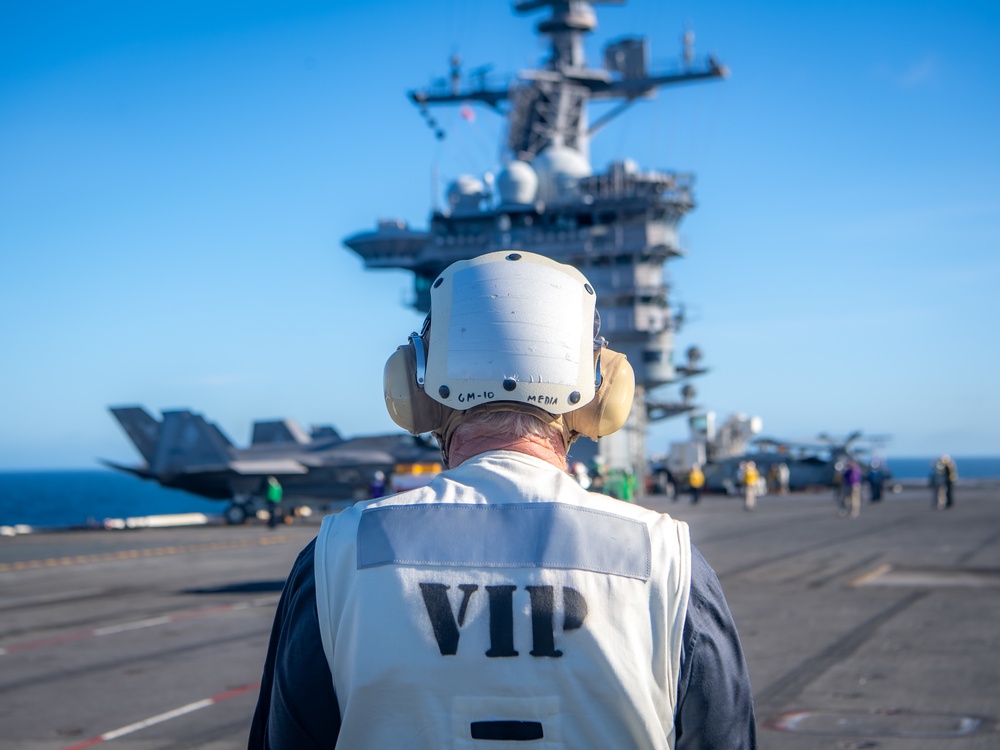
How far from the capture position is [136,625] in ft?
41.0

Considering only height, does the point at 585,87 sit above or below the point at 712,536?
above

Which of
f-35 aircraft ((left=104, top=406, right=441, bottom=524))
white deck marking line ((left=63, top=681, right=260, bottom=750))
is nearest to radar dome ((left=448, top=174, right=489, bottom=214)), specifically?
f-35 aircraft ((left=104, top=406, right=441, bottom=524))

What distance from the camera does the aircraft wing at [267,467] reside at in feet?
131

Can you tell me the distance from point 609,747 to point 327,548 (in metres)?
0.66

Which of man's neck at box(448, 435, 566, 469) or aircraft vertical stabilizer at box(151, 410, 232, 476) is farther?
aircraft vertical stabilizer at box(151, 410, 232, 476)

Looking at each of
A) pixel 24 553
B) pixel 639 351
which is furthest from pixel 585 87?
pixel 24 553

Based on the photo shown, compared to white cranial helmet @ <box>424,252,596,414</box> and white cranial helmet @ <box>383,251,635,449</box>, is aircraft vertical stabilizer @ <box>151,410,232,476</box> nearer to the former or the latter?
white cranial helmet @ <box>383,251,635,449</box>

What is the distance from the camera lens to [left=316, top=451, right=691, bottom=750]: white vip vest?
6.41ft

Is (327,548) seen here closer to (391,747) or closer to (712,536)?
(391,747)

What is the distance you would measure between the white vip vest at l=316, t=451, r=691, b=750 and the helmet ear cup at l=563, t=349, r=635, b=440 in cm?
42

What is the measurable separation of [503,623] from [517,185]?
44957 millimetres

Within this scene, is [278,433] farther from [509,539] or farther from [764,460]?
[509,539]

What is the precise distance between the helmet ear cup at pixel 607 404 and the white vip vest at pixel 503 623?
1.39 ft

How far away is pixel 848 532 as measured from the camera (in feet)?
77.9
